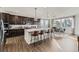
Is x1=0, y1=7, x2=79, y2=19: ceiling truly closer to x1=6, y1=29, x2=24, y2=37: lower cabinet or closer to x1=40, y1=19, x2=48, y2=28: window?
x1=40, y1=19, x2=48, y2=28: window

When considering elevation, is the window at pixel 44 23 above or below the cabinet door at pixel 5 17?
below

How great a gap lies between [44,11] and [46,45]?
0.77 m

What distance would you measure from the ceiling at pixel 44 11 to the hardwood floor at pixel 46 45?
52 centimetres

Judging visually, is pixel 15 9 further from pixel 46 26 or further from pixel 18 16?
pixel 46 26

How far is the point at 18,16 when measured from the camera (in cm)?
220

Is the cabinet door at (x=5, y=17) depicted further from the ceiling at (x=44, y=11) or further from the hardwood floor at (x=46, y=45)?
the hardwood floor at (x=46, y=45)

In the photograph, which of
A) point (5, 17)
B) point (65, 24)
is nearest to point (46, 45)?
point (65, 24)

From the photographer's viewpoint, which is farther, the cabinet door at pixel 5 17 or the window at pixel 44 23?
the window at pixel 44 23

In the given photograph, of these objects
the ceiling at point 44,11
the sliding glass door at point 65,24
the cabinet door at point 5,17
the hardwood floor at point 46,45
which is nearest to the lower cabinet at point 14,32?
the hardwood floor at point 46,45

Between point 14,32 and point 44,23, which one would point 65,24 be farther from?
point 14,32

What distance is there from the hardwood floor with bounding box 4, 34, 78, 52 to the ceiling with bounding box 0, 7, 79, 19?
0.52 metres

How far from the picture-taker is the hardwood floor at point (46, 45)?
2.20 meters
